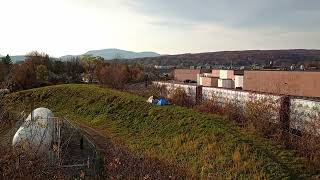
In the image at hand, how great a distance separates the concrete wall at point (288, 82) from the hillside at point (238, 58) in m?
90.5

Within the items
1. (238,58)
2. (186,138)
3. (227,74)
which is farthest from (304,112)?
(238,58)

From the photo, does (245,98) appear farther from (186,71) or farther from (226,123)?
(186,71)

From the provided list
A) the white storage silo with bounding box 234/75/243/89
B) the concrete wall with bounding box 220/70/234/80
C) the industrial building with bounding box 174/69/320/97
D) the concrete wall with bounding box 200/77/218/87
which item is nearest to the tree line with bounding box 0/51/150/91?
the concrete wall with bounding box 200/77/218/87

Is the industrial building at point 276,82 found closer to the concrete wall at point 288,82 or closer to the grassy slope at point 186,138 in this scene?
the concrete wall at point 288,82

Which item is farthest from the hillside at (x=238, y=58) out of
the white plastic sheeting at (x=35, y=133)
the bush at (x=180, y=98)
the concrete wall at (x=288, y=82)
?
the white plastic sheeting at (x=35, y=133)

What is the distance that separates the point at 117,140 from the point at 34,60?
37.1m

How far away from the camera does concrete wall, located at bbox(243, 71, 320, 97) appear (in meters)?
28.6

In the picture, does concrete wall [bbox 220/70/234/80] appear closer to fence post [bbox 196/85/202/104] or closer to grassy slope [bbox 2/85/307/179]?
fence post [bbox 196/85/202/104]

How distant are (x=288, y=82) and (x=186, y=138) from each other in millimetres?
15034

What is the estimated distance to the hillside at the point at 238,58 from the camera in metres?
130

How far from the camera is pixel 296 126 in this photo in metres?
17.5

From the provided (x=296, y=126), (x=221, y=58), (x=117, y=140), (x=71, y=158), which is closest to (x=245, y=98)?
(x=296, y=126)

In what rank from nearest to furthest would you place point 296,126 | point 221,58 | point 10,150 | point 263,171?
point 10,150, point 263,171, point 296,126, point 221,58

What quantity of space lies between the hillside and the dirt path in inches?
4239
